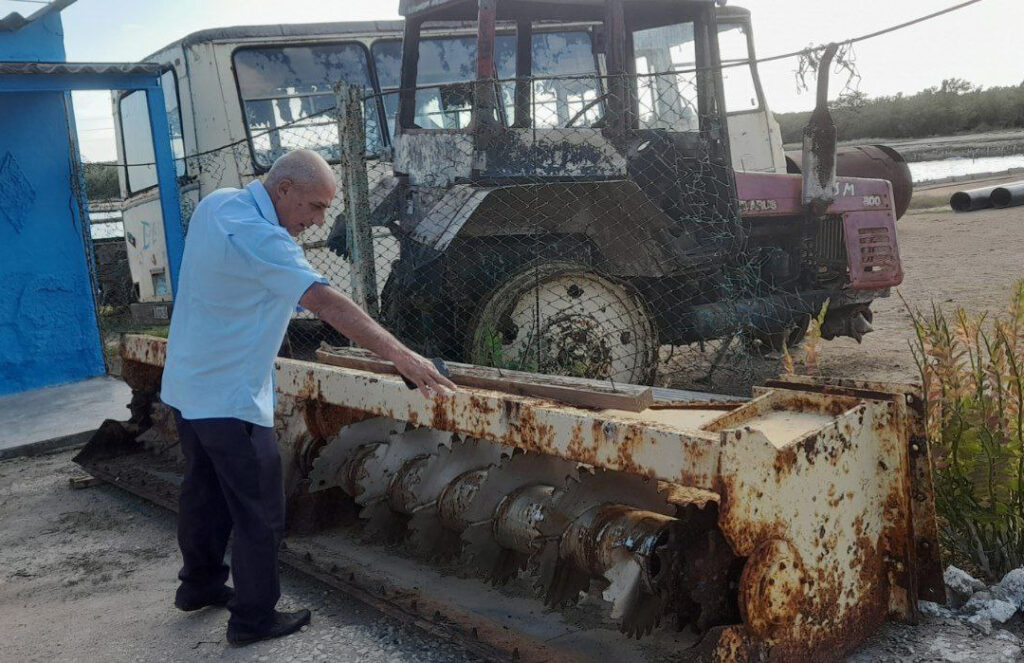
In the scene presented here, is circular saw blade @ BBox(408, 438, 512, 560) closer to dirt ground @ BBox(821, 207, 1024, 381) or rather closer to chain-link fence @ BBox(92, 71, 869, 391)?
chain-link fence @ BBox(92, 71, 869, 391)

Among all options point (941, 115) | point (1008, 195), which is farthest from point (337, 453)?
point (941, 115)

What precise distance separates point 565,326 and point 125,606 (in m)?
2.81

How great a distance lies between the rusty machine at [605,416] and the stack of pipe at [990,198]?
34.6 feet

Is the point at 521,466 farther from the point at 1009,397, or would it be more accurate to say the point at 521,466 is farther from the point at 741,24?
the point at 741,24

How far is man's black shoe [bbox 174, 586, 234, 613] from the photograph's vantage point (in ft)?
11.3

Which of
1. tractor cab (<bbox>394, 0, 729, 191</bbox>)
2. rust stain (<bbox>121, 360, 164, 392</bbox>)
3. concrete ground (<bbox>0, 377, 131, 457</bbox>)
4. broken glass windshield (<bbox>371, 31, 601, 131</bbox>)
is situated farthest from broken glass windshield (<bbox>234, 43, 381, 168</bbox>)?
rust stain (<bbox>121, 360, 164, 392</bbox>)

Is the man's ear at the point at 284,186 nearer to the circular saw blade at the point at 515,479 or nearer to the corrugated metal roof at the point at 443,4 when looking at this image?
the circular saw blade at the point at 515,479

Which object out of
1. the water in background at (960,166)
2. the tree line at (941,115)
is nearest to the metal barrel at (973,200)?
the water in background at (960,166)

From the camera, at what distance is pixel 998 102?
36875mm

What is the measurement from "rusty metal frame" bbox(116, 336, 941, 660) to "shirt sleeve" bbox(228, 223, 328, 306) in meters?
0.64

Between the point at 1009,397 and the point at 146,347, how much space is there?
12.7ft

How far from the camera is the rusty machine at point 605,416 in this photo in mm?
2660

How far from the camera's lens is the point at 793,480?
2.59 meters

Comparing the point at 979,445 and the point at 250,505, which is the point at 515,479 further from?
the point at 979,445
